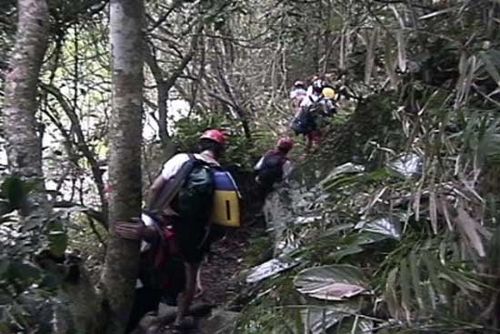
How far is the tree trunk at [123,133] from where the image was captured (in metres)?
3.73

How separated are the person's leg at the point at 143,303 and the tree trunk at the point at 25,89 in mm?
1171

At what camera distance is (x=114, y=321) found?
3824 mm

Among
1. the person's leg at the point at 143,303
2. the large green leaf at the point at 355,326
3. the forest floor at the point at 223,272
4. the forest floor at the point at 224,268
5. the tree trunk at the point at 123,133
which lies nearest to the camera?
the large green leaf at the point at 355,326

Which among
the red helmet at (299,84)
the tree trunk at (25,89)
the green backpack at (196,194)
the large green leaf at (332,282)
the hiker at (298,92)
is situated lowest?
the large green leaf at (332,282)

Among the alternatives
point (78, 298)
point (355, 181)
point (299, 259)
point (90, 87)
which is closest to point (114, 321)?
point (78, 298)

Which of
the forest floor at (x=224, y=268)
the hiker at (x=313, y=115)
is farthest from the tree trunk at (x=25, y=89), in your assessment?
the hiker at (x=313, y=115)

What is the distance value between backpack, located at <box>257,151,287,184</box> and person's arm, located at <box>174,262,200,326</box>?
2290 mm

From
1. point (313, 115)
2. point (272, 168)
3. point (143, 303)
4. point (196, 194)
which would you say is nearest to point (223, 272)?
point (272, 168)

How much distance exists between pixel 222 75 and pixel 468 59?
7.19 m

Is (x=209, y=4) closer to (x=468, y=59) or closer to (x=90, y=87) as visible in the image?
(x=90, y=87)

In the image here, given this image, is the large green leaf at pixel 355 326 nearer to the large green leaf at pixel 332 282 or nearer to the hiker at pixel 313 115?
the large green leaf at pixel 332 282

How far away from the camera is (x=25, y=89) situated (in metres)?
3.55

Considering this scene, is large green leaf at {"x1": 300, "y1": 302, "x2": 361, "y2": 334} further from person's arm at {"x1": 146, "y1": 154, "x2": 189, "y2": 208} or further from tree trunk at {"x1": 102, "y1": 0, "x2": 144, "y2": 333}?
person's arm at {"x1": 146, "y1": 154, "x2": 189, "y2": 208}

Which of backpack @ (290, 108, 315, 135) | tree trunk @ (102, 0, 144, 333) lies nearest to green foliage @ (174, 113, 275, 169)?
backpack @ (290, 108, 315, 135)
